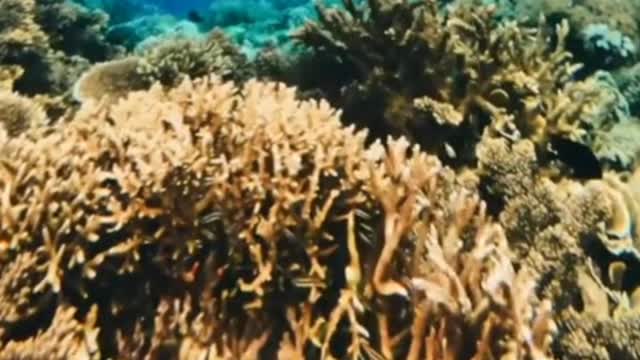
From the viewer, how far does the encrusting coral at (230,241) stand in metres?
2.50

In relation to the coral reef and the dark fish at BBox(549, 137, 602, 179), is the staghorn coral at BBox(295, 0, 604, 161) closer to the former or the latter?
the dark fish at BBox(549, 137, 602, 179)

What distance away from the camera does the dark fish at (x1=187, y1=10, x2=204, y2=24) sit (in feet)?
24.4

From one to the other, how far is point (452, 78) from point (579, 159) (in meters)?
0.81

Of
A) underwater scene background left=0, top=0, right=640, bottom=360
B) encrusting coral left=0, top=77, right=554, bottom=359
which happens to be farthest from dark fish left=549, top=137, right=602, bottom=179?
encrusting coral left=0, top=77, right=554, bottom=359

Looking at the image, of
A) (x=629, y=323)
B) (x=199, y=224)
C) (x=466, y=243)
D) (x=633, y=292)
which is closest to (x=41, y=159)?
(x=199, y=224)

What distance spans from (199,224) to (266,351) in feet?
1.73

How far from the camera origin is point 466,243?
2629 mm

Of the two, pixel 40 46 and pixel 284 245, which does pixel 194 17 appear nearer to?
pixel 40 46

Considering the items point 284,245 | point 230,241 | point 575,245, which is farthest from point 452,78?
point 230,241

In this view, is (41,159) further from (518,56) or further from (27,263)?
(518,56)

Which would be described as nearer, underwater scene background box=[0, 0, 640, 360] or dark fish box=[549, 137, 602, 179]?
underwater scene background box=[0, 0, 640, 360]

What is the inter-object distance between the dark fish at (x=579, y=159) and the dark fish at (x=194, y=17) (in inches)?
185

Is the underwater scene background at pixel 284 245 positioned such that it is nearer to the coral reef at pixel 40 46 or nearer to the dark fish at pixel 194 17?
the coral reef at pixel 40 46

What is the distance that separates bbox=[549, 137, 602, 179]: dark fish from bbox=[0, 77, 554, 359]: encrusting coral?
1289mm
